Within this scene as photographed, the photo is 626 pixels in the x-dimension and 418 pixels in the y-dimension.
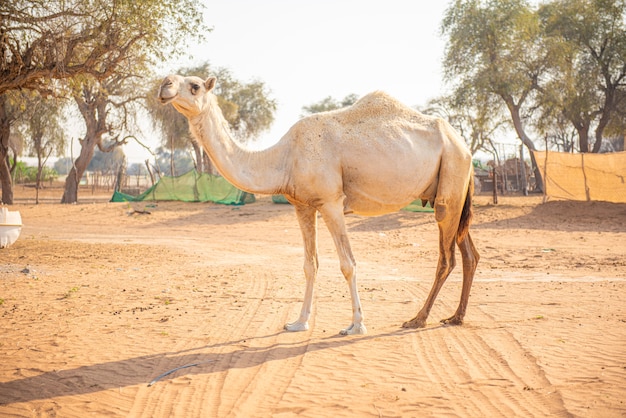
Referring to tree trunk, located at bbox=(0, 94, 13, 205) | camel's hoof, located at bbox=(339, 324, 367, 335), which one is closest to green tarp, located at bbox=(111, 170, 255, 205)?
tree trunk, located at bbox=(0, 94, 13, 205)

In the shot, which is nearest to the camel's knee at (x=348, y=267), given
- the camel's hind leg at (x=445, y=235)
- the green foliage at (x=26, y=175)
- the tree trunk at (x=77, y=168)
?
the camel's hind leg at (x=445, y=235)

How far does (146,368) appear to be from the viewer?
197 inches

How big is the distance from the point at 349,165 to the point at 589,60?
101ft

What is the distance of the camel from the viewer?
608 centimetres

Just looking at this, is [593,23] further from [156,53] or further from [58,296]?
[58,296]

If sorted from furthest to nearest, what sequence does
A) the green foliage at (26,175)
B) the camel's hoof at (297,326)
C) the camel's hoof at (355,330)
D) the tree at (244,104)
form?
the green foliage at (26,175) → the tree at (244,104) → the camel's hoof at (297,326) → the camel's hoof at (355,330)

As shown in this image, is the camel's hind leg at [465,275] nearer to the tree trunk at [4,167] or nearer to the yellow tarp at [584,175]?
the yellow tarp at [584,175]

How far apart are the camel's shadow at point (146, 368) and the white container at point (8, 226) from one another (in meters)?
9.64

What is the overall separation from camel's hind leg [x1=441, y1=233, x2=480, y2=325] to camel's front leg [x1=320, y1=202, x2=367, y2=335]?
4.03ft

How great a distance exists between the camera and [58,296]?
8172 millimetres

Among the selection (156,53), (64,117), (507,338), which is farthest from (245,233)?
(64,117)

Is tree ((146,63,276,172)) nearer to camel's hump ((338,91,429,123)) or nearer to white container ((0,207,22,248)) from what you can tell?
white container ((0,207,22,248))

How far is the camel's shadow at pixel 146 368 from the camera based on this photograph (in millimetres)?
4492

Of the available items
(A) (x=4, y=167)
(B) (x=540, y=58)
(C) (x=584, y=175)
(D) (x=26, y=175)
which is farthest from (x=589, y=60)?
(D) (x=26, y=175)
